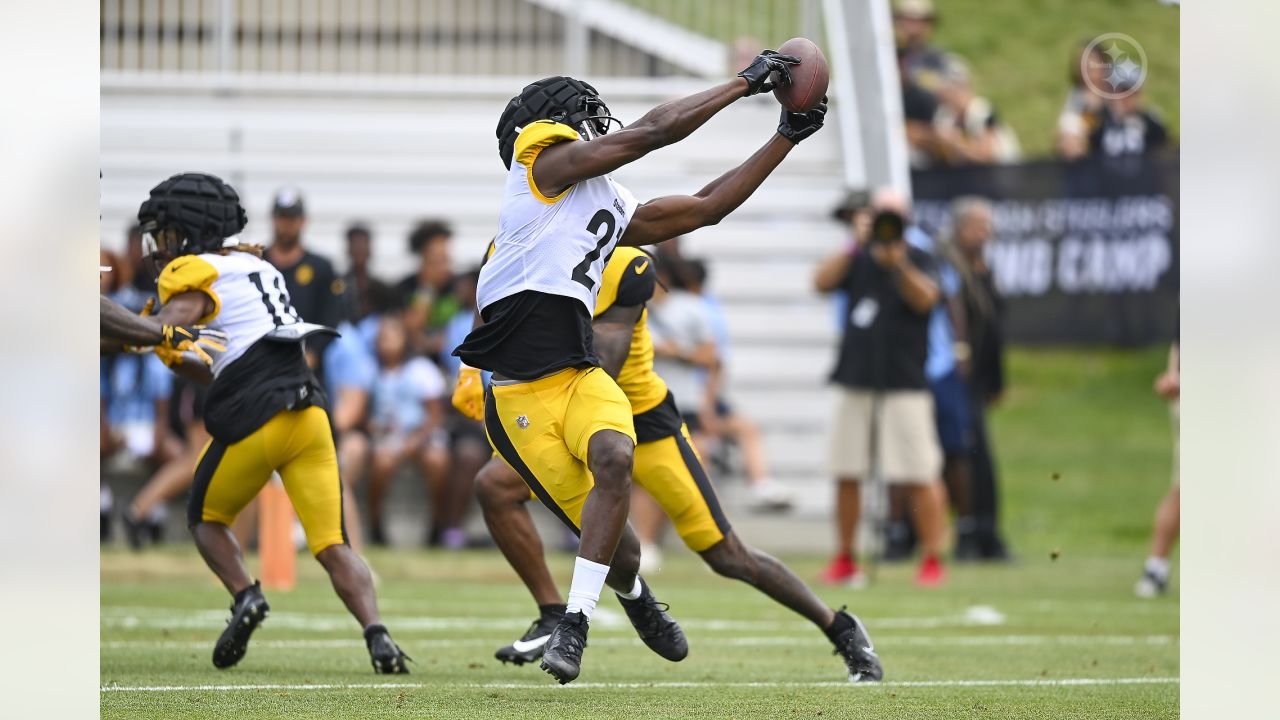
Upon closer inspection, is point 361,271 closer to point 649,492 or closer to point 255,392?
point 255,392

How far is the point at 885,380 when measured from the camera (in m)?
12.6

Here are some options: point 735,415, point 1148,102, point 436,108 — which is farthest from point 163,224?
point 1148,102

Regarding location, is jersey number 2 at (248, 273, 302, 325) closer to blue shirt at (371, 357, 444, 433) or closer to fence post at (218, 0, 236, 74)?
blue shirt at (371, 357, 444, 433)

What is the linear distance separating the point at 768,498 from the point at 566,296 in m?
8.24

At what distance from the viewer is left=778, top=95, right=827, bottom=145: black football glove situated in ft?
20.5

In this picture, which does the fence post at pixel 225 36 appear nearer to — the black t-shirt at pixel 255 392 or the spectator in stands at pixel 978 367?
the spectator in stands at pixel 978 367

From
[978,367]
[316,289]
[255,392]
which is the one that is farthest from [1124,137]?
[255,392]

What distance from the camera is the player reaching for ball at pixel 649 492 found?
7.10 metres

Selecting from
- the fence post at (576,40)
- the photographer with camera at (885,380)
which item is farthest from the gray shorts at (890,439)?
the fence post at (576,40)

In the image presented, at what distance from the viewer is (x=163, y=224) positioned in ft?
24.5

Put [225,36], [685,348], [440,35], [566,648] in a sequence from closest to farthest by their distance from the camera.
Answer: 1. [566,648]
2. [685,348]
3. [225,36]
4. [440,35]

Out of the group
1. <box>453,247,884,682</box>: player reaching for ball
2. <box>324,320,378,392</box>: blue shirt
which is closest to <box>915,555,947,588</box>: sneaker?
<box>324,320,378,392</box>: blue shirt

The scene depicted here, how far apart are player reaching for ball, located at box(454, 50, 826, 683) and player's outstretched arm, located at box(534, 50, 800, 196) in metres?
0.01

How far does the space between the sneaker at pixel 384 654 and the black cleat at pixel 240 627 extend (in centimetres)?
43
